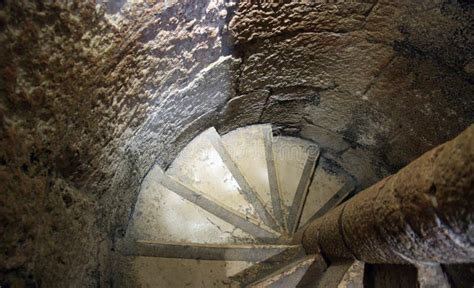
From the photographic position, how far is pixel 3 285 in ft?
3.49

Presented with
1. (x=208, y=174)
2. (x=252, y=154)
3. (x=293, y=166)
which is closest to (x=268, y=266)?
(x=208, y=174)

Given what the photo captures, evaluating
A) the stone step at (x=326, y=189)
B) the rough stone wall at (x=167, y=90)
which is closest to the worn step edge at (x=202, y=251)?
the rough stone wall at (x=167, y=90)

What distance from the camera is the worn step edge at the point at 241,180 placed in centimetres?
297

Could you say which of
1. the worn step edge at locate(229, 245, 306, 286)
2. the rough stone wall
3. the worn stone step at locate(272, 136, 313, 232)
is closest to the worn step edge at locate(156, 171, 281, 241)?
the rough stone wall

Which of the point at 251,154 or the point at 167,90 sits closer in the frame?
the point at 167,90

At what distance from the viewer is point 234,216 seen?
9.00ft

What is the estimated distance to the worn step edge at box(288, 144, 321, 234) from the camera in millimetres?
3178

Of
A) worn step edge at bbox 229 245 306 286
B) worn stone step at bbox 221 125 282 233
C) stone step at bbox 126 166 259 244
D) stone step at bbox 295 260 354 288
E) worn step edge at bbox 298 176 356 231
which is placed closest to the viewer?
stone step at bbox 295 260 354 288

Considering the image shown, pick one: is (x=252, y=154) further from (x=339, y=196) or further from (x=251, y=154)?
(x=339, y=196)

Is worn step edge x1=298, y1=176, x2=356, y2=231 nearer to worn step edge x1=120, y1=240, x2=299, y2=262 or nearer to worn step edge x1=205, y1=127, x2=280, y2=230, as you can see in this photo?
worn step edge x1=205, y1=127, x2=280, y2=230

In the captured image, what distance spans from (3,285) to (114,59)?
91 cm

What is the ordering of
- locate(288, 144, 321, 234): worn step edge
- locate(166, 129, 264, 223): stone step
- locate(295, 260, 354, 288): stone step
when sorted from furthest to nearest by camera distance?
locate(288, 144, 321, 234): worn step edge, locate(166, 129, 264, 223): stone step, locate(295, 260, 354, 288): stone step

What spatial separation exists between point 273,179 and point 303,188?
1.15 ft

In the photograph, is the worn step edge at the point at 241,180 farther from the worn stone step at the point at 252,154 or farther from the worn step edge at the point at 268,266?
the worn step edge at the point at 268,266
